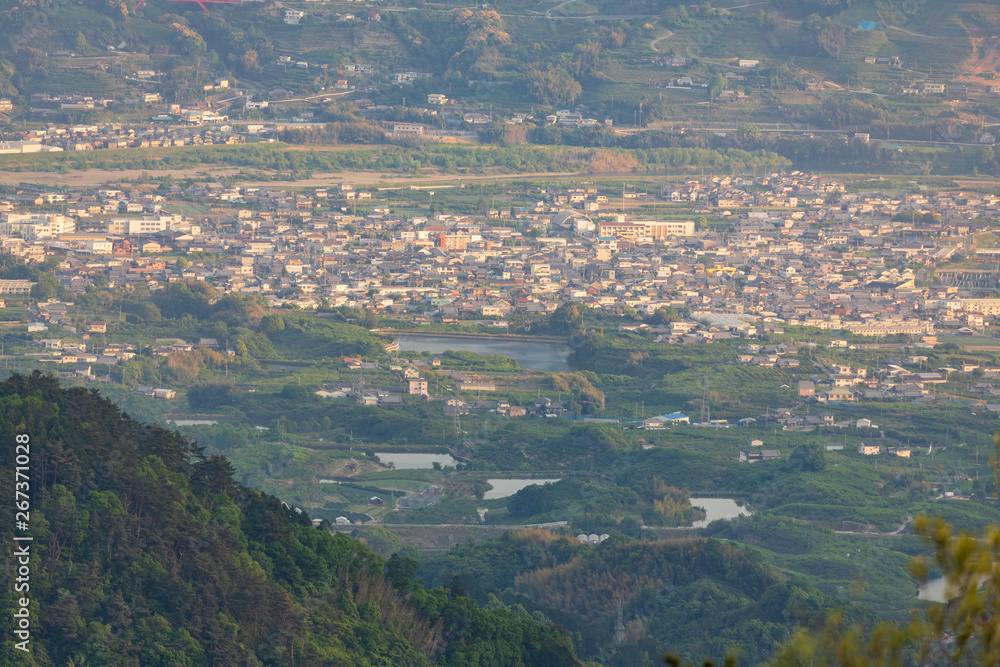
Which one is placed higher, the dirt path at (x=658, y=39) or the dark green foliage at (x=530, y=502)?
the dirt path at (x=658, y=39)

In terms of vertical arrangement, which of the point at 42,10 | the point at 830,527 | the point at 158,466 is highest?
the point at 42,10

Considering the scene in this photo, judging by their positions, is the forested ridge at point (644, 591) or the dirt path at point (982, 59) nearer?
the forested ridge at point (644, 591)

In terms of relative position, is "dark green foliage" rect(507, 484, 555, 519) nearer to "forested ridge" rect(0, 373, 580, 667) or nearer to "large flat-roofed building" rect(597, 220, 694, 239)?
"forested ridge" rect(0, 373, 580, 667)

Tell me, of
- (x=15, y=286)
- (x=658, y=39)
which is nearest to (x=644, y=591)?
(x=15, y=286)

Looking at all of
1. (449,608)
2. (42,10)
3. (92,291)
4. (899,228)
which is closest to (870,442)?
(449,608)

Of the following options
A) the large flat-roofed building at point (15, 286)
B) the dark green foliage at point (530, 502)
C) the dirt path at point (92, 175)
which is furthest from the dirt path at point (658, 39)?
the dark green foliage at point (530, 502)

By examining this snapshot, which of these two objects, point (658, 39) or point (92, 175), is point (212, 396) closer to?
point (92, 175)

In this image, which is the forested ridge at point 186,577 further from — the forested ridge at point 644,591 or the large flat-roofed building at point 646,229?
the large flat-roofed building at point 646,229

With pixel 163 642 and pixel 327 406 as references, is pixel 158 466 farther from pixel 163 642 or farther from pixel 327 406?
pixel 327 406

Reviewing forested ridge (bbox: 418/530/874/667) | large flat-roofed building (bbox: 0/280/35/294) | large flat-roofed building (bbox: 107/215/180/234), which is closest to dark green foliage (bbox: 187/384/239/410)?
large flat-roofed building (bbox: 0/280/35/294)
